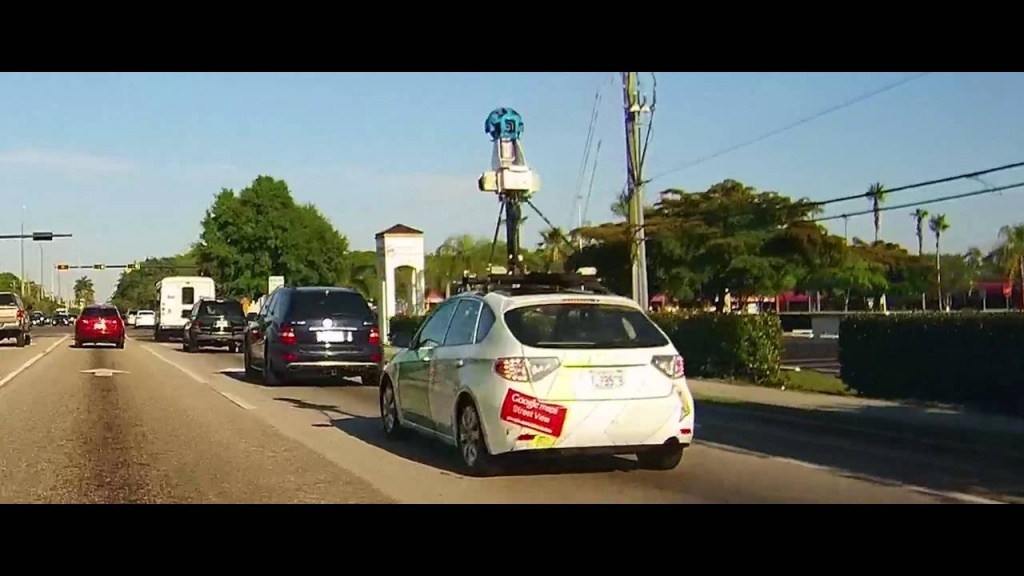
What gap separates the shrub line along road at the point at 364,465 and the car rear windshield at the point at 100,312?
24.9m

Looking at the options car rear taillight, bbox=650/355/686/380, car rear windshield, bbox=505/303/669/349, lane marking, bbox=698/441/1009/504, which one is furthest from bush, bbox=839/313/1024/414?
car rear windshield, bbox=505/303/669/349

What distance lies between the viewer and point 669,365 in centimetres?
1045

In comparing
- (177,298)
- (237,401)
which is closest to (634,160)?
(237,401)

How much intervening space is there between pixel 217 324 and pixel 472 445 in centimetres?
2851

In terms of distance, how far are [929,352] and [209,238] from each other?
59.9 m

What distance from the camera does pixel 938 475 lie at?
10.9 m

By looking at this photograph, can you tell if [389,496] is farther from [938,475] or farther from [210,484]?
[938,475]

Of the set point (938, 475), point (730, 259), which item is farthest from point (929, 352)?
point (730, 259)

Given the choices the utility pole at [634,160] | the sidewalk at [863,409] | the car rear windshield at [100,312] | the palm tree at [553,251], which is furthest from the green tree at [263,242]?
the sidewalk at [863,409]

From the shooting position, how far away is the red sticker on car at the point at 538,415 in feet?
32.9

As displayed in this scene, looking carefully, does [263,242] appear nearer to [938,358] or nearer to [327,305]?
[327,305]
